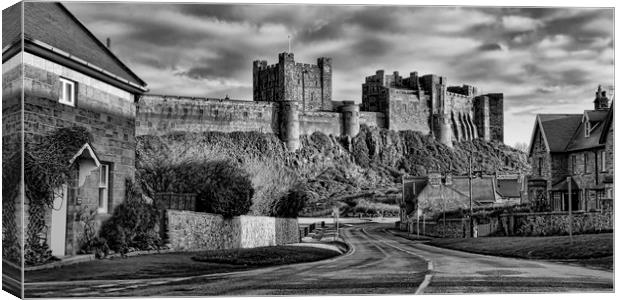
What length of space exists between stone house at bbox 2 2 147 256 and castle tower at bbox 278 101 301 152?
4766 mm

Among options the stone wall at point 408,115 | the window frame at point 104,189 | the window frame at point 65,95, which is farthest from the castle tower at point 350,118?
the window frame at point 65,95

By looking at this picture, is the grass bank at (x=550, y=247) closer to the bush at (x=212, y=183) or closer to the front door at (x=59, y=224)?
the bush at (x=212, y=183)

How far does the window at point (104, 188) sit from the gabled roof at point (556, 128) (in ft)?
26.7

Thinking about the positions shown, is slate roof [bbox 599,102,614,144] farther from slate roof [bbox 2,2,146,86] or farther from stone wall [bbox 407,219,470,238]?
slate roof [bbox 2,2,146,86]

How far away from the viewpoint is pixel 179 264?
14.3 m

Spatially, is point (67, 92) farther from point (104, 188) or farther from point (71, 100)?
point (104, 188)

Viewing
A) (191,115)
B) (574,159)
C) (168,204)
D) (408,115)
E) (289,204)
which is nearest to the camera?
(168,204)

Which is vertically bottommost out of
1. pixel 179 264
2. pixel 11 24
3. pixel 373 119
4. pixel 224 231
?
pixel 179 264

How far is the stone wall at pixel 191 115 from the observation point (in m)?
15.1

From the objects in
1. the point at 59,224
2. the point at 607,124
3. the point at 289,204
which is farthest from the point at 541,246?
the point at 59,224

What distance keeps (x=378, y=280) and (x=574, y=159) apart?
4978 mm

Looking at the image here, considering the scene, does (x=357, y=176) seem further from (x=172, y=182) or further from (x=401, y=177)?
(x=172, y=182)

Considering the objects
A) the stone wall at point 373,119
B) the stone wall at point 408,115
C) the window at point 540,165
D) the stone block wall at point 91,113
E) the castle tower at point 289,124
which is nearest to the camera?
the stone block wall at point 91,113

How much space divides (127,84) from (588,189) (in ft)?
29.2
